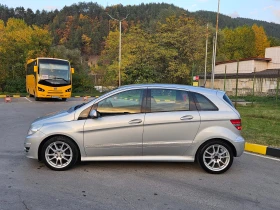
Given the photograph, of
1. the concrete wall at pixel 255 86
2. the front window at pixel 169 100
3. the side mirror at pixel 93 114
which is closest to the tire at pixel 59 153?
the side mirror at pixel 93 114

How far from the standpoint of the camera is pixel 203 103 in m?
5.50

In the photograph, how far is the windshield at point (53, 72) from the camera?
21.0m

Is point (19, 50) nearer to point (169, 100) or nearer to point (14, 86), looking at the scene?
point (14, 86)

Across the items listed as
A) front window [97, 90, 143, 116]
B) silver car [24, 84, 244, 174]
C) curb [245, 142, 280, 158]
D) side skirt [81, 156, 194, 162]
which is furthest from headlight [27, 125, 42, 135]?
curb [245, 142, 280, 158]

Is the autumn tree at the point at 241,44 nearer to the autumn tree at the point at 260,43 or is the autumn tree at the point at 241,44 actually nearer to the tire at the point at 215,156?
the autumn tree at the point at 260,43

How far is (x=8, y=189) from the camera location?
436 cm

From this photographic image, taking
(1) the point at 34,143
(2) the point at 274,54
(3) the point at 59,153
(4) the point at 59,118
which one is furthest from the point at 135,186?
(2) the point at 274,54

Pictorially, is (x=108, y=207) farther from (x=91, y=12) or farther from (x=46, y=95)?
(x=91, y=12)

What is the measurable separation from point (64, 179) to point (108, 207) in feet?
4.33

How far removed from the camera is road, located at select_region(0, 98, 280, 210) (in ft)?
13.2

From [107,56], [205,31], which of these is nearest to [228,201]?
[205,31]

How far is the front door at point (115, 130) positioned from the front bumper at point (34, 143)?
0.82 metres

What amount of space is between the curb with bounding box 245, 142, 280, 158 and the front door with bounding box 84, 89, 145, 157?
3472 mm

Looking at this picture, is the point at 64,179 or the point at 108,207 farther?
the point at 64,179
